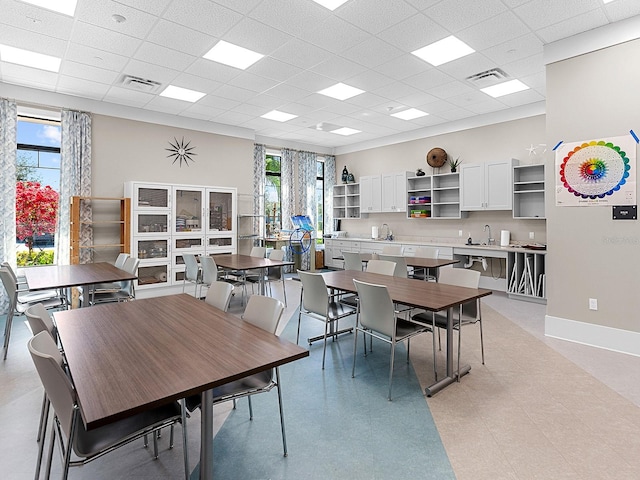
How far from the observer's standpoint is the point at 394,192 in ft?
26.5

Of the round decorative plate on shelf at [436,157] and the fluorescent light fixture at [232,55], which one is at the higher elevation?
the fluorescent light fixture at [232,55]

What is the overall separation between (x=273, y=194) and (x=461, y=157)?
14.0ft

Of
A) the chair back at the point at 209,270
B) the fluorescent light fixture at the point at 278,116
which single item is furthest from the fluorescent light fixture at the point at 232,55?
the chair back at the point at 209,270

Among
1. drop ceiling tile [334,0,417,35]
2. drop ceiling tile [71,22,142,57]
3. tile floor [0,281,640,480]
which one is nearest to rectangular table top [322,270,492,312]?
tile floor [0,281,640,480]

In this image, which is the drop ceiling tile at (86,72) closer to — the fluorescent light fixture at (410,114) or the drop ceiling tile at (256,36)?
the drop ceiling tile at (256,36)

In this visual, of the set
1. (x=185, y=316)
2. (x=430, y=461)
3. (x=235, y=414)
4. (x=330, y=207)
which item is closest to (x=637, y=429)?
(x=430, y=461)

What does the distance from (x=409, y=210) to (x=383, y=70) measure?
3.72 m

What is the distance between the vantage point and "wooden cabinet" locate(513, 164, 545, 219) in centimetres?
605

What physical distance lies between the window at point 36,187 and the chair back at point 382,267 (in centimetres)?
499

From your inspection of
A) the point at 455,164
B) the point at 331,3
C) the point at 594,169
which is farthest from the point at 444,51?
the point at 455,164

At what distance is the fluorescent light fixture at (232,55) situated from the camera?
13.6 feet

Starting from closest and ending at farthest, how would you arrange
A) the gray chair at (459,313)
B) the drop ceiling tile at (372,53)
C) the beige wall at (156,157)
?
the gray chair at (459,313), the drop ceiling tile at (372,53), the beige wall at (156,157)

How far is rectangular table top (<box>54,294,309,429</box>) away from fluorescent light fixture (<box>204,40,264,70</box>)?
10.1 feet

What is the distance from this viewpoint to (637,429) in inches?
91.3
